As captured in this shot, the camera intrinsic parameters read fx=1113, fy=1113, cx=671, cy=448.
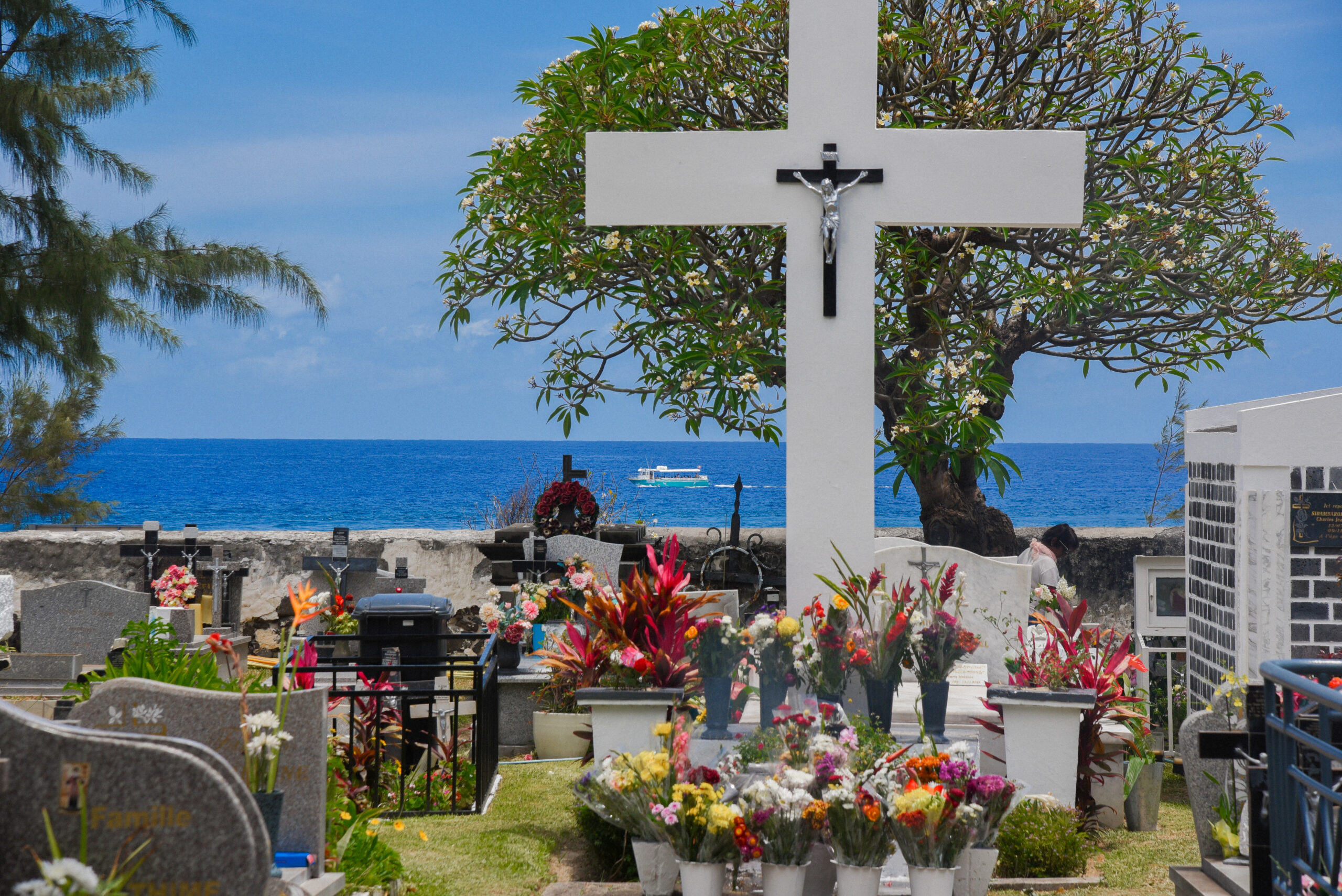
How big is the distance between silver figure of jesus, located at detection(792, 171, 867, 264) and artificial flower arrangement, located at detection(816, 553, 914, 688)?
6.16ft

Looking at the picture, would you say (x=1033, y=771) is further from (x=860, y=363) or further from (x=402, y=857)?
(x=402, y=857)

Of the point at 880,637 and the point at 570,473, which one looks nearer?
the point at 880,637

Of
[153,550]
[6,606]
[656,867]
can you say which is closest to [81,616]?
[6,606]

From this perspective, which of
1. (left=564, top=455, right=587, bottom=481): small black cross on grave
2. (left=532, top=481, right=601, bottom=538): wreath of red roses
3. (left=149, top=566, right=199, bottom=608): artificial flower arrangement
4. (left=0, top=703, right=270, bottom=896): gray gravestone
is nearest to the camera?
(left=0, top=703, right=270, bottom=896): gray gravestone

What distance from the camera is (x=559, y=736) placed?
6.92m

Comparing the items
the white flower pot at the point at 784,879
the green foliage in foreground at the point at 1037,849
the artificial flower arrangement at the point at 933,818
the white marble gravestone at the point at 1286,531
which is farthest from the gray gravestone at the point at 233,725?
the white marble gravestone at the point at 1286,531

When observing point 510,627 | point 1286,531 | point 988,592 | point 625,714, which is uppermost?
point 1286,531

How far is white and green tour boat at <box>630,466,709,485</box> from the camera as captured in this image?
5769 centimetres

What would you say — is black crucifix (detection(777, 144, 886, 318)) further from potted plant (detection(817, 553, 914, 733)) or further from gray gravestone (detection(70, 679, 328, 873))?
gray gravestone (detection(70, 679, 328, 873))

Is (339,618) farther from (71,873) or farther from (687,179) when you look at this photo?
(71,873)

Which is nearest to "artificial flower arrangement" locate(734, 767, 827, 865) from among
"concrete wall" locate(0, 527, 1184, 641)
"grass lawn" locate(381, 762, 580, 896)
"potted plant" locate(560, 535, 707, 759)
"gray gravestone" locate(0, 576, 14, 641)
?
"potted plant" locate(560, 535, 707, 759)

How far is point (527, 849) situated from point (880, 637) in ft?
6.46

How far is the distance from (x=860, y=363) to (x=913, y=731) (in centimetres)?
203

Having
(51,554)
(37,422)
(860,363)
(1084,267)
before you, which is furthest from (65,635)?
(37,422)
